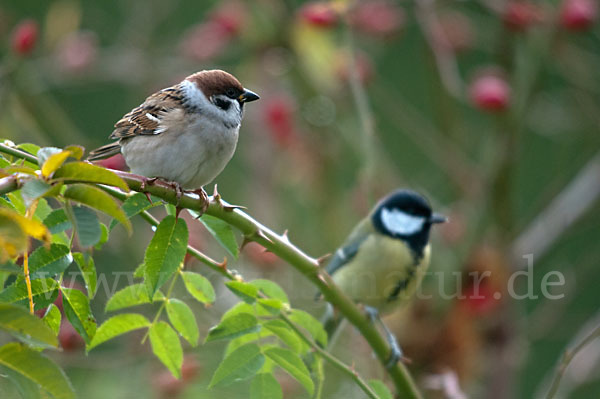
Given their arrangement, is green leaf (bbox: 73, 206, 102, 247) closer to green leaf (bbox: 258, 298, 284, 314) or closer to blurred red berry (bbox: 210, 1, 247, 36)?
green leaf (bbox: 258, 298, 284, 314)

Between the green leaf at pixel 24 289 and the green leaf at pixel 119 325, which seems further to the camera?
the green leaf at pixel 119 325

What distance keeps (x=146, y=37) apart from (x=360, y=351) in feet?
6.18

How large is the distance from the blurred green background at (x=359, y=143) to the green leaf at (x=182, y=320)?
92cm

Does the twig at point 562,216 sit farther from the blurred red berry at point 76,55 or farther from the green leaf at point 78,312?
the green leaf at point 78,312

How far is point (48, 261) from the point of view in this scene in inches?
44.5

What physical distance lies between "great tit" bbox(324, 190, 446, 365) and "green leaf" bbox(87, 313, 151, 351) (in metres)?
1.59

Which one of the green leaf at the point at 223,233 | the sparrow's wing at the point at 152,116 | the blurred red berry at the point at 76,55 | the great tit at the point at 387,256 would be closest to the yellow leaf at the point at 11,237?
the green leaf at the point at 223,233

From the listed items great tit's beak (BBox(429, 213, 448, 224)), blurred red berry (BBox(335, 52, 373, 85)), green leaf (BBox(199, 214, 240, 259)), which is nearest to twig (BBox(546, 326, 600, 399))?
green leaf (BBox(199, 214, 240, 259))

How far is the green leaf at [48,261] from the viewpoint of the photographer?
1.12 m

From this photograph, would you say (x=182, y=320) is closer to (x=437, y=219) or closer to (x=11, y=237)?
(x=11, y=237)

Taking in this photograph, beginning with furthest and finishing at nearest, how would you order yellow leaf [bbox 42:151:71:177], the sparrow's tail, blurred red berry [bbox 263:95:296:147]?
1. blurred red berry [bbox 263:95:296:147]
2. the sparrow's tail
3. yellow leaf [bbox 42:151:71:177]

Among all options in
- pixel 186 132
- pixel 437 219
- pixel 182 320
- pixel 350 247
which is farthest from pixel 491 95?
pixel 182 320

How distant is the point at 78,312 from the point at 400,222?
227 cm

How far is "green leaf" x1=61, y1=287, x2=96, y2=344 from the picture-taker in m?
1.18
